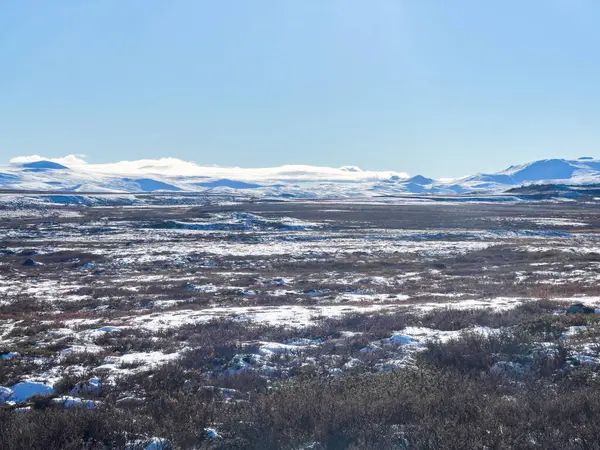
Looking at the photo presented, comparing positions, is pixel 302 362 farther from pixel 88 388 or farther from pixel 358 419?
pixel 88 388

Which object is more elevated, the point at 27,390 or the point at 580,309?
the point at 580,309

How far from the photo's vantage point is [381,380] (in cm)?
797

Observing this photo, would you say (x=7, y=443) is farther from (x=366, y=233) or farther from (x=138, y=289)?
(x=366, y=233)

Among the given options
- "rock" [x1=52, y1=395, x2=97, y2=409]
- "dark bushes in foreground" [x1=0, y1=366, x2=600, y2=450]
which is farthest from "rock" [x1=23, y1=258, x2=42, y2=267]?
"dark bushes in foreground" [x1=0, y1=366, x2=600, y2=450]

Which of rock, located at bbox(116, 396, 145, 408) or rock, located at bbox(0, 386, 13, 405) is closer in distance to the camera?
rock, located at bbox(116, 396, 145, 408)

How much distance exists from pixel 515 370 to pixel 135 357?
8.34m

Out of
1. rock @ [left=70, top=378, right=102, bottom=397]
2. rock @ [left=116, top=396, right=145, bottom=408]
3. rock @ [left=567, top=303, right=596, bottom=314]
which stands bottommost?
rock @ [left=70, top=378, right=102, bottom=397]

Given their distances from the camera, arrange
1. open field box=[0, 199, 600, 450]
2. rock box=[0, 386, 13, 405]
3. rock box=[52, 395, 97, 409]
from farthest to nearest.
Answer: rock box=[0, 386, 13, 405] < rock box=[52, 395, 97, 409] < open field box=[0, 199, 600, 450]

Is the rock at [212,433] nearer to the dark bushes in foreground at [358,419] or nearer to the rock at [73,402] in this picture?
the dark bushes in foreground at [358,419]

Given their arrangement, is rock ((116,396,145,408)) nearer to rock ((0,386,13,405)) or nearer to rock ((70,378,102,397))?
rock ((70,378,102,397))

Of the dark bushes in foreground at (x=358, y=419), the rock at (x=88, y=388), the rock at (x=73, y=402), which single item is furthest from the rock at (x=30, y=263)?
the dark bushes in foreground at (x=358, y=419)

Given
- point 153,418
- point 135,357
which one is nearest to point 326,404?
point 153,418

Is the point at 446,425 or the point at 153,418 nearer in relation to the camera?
the point at 446,425

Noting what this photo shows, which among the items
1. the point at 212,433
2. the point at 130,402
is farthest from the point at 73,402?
the point at 212,433
